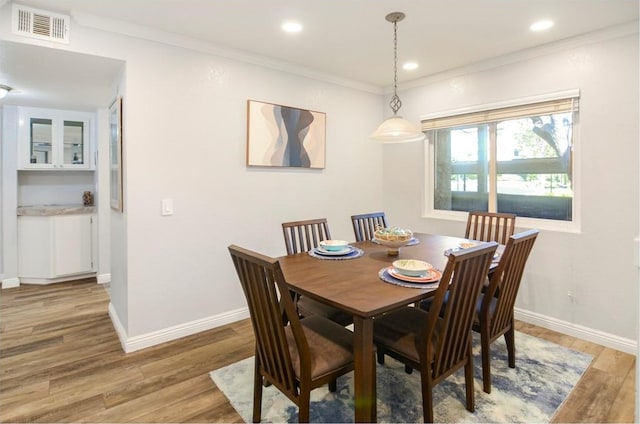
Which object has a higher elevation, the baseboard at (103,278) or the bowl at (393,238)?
the bowl at (393,238)

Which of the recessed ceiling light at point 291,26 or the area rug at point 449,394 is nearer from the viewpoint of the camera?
the area rug at point 449,394

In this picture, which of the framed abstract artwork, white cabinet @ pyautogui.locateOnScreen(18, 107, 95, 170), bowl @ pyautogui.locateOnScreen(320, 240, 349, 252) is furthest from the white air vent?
white cabinet @ pyautogui.locateOnScreen(18, 107, 95, 170)

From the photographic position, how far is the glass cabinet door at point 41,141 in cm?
437

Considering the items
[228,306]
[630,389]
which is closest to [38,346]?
[228,306]

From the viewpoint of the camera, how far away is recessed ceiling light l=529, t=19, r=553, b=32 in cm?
255

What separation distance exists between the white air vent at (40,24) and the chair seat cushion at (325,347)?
8.07 ft

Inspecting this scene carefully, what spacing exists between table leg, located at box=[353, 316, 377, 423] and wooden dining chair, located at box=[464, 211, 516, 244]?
1.98 meters

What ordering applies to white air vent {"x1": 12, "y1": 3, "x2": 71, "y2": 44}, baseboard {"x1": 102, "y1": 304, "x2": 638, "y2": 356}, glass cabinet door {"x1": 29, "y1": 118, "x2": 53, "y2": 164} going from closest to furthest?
white air vent {"x1": 12, "y1": 3, "x2": 71, "y2": 44} → baseboard {"x1": 102, "y1": 304, "x2": 638, "y2": 356} → glass cabinet door {"x1": 29, "y1": 118, "x2": 53, "y2": 164}

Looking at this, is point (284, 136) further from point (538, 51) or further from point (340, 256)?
point (538, 51)

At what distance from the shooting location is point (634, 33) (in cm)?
253

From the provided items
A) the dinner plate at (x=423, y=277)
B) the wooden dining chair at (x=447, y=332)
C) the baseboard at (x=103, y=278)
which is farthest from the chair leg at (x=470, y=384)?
the baseboard at (x=103, y=278)

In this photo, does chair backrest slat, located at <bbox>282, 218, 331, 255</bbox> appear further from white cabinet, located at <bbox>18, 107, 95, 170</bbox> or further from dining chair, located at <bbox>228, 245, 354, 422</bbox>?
white cabinet, located at <bbox>18, 107, 95, 170</bbox>

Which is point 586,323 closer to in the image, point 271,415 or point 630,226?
point 630,226

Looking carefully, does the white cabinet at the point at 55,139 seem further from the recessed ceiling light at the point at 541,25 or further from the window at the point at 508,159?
the recessed ceiling light at the point at 541,25
